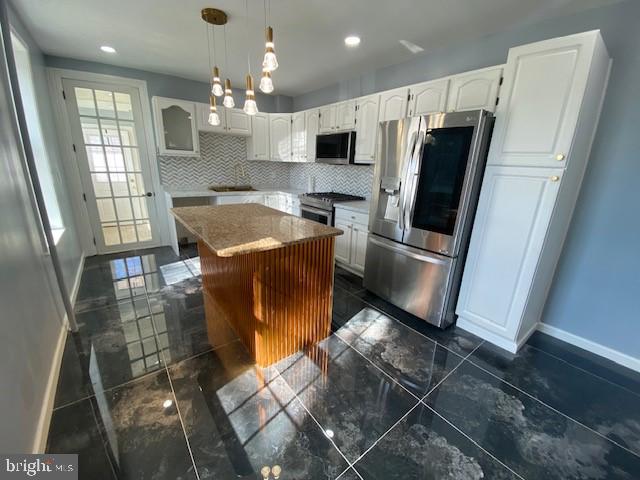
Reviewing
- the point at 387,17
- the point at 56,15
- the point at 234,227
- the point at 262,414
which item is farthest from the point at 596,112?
the point at 56,15

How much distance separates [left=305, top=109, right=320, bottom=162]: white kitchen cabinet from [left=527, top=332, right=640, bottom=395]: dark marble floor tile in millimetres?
3326

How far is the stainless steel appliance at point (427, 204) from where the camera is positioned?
2.02 metres

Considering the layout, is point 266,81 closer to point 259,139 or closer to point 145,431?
point 145,431

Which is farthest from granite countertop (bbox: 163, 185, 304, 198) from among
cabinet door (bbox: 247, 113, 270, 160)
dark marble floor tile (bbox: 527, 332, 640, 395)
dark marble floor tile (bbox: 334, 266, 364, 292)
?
dark marble floor tile (bbox: 527, 332, 640, 395)

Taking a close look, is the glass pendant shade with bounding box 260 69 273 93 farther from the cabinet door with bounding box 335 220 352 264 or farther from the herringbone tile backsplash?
the herringbone tile backsplash

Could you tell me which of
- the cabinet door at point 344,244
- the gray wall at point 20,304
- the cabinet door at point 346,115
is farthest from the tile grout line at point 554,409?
the cabinet door at point 346,115

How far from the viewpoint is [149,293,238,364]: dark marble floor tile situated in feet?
6.72

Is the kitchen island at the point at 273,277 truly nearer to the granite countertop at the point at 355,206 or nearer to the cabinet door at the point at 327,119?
the granite countertop at the point at 355,206

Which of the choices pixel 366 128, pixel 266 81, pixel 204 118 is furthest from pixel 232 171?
pixel 266 81

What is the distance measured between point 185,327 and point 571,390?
2.88m

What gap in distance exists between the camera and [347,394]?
5.56ft

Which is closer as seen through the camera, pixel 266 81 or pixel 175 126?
pixel 266 81

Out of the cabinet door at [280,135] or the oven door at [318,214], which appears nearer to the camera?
the oven door at [318,214]

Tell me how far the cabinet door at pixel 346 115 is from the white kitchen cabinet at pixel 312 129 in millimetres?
419
